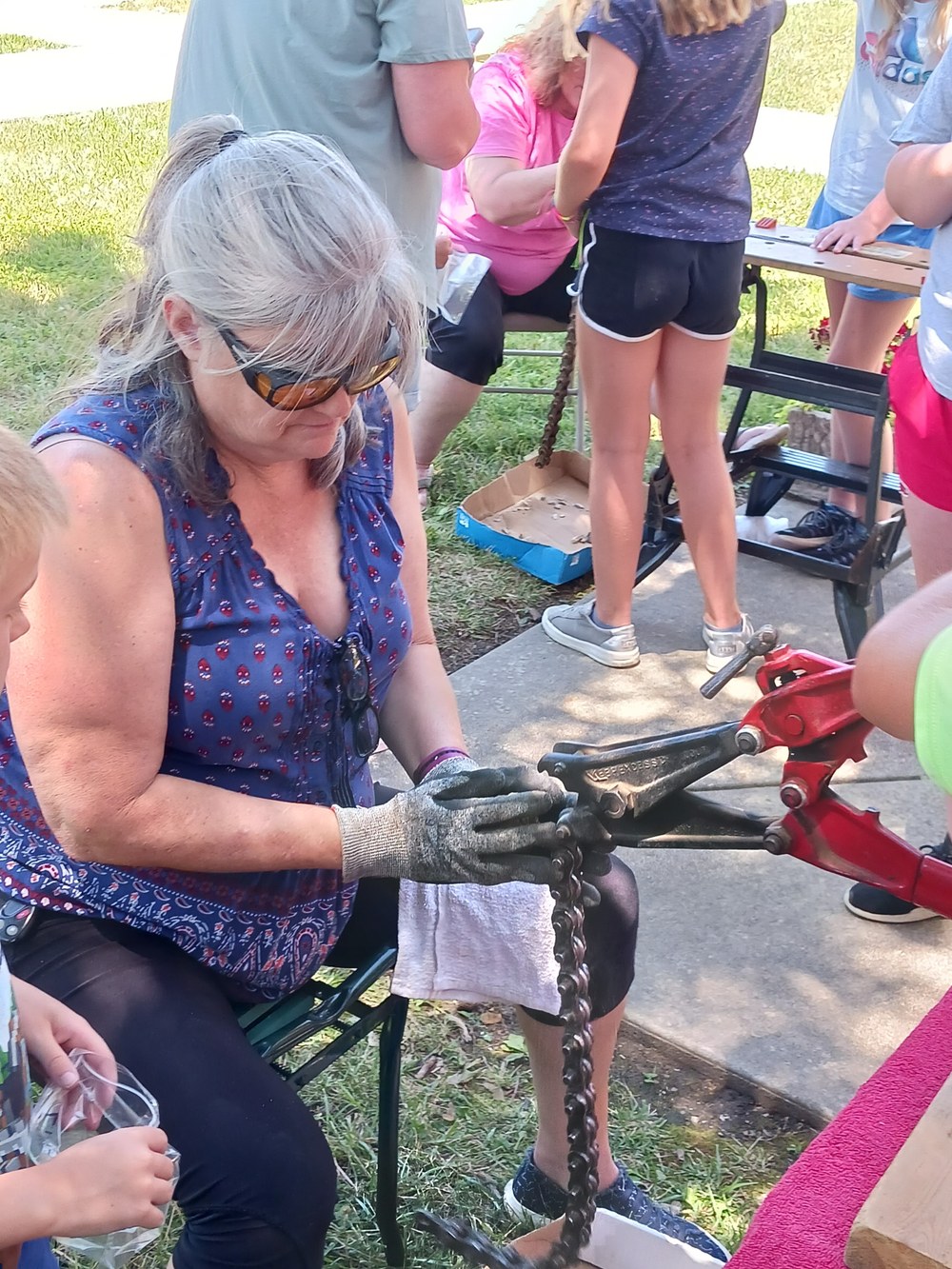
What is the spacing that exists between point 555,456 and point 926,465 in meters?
2.09

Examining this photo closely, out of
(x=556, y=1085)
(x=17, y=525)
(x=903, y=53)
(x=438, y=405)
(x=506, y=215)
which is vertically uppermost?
(x=903, y=53)

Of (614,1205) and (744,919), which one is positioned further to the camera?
(744,919)

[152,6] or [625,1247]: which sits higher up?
[152,6]

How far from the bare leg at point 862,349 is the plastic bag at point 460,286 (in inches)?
44.6

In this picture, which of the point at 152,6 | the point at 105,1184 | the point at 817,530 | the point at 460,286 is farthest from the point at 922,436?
the point at 152,6

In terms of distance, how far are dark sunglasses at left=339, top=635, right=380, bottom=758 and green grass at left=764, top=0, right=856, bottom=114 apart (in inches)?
336

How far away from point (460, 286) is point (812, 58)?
869 cm

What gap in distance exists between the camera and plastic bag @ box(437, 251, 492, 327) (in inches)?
164

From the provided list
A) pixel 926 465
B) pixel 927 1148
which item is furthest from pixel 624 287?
pixel 927 1148

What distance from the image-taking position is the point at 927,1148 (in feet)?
3.69

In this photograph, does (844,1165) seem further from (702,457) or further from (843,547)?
(843,547)

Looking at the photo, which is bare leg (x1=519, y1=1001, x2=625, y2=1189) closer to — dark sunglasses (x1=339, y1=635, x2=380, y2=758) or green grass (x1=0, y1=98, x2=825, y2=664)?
dark sunglasses (x1=339, y1=635, x2=380, y2=758)

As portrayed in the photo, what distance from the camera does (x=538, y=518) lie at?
4.31 m

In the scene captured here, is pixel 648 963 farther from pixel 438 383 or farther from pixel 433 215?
pixel 438 383
